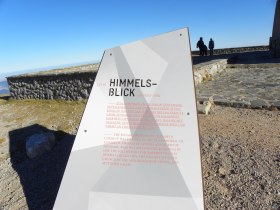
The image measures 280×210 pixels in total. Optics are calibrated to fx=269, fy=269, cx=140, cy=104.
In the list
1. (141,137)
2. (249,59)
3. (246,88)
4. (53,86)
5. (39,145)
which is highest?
(141,137)

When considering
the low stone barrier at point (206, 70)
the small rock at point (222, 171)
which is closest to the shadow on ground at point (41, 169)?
the small rock at point (222, 171)

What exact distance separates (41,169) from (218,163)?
3.48 m

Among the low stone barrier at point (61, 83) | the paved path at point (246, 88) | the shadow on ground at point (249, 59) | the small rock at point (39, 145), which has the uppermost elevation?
the low stone barrier at point (61, 83)

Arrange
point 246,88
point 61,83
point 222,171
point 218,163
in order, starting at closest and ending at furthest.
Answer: point 222,171
point 218,163
point 246,88
point 61,83

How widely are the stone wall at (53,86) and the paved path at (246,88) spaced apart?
392cm

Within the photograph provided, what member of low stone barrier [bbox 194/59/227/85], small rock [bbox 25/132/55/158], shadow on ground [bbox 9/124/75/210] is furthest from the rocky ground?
low stone barrier [bbox 194/59/227/85]

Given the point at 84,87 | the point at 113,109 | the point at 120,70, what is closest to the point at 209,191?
the point at 113,109

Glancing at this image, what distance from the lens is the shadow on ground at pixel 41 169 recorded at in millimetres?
4414

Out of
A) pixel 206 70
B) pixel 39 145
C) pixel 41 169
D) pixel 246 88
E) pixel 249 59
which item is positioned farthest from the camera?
pixel 249 59

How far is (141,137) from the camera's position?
337cm

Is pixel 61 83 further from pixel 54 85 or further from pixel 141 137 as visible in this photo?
pixel 141 137

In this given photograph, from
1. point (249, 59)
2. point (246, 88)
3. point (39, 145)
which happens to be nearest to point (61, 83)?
point (39, 145)

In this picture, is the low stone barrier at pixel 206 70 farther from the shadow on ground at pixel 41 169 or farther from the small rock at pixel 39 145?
the small rock at pixel 39 145

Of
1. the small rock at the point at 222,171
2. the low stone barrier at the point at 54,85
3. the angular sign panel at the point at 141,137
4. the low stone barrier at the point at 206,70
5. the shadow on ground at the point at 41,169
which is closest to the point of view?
the angular sign panel at the point at 141,137
